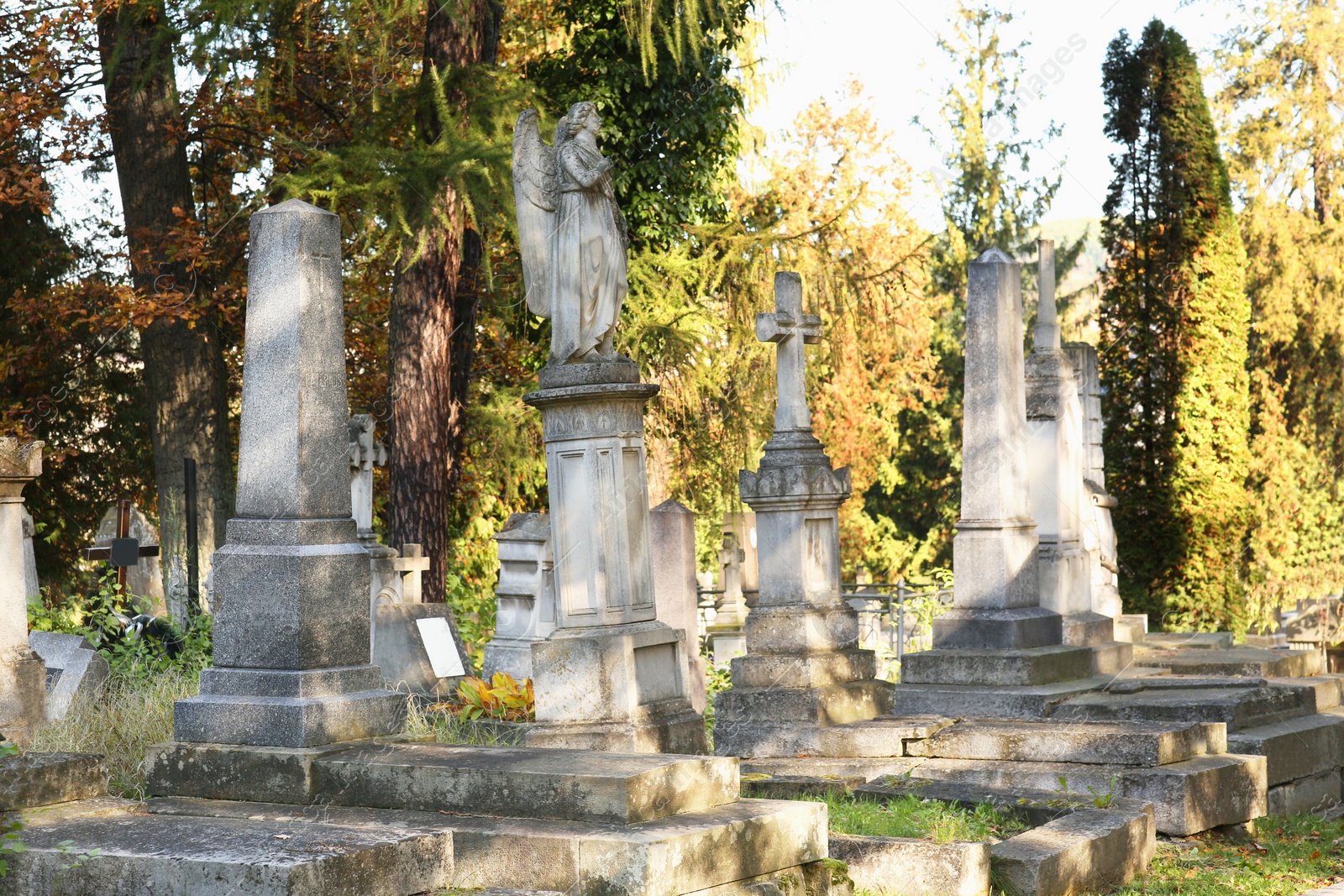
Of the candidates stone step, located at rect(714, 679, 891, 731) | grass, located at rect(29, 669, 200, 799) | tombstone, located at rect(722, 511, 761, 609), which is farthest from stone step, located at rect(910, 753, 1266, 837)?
tombstone, located at rect(722, 511, 761, 609)

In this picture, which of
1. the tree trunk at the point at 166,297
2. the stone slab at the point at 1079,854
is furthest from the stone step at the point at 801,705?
the tree trunk at the point at 166,297

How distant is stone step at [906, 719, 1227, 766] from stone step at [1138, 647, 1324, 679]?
289cm

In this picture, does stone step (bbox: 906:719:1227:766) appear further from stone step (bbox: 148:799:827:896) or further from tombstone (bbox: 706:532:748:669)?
tombstone (bbox: 706:532:748:669)

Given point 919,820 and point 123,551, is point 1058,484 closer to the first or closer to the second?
point 919,820

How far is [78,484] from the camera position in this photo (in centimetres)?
1872

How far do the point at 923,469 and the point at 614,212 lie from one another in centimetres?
2718

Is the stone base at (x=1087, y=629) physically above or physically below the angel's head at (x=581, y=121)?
below

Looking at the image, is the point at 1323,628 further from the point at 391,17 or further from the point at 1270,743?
the point at 391,17

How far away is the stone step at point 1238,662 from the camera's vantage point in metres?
11.3

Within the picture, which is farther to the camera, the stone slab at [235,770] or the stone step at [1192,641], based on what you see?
the stone step at [1192,641]

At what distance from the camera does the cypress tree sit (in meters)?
18.2

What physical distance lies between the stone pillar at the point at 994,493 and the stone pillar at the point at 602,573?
298cm

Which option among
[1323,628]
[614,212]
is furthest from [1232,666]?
[614,212]

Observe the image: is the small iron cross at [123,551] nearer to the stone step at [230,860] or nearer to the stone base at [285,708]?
the stone base at [285,708]
